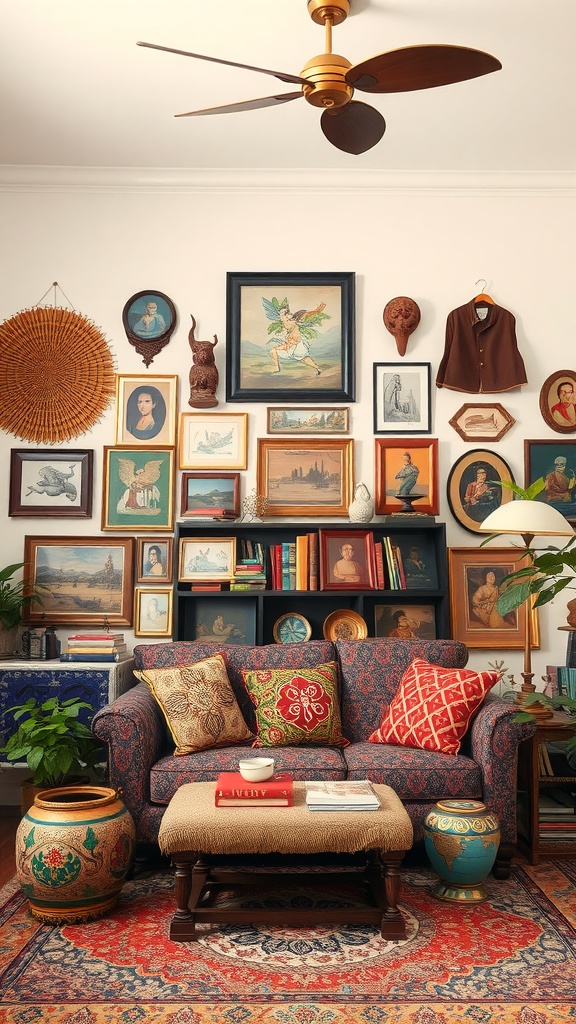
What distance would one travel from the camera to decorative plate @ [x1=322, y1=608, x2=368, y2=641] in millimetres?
4966

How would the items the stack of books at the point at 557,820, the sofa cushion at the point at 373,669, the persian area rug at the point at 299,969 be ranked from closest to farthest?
1. the persian area rug at the point at 299,969
2. the stack of books at the point at 557,820
3. the sofa cushion at the point at 373,669

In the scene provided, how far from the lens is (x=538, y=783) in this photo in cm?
415

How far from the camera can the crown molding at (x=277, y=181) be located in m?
5.23

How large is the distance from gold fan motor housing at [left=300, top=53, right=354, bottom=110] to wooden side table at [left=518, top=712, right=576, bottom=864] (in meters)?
2.84

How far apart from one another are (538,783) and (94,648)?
2.32 metres

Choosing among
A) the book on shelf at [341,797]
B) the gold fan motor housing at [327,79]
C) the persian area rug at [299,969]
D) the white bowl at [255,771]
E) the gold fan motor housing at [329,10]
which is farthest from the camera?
the gold fan motor housing at [329,10]

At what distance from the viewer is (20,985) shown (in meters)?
2.80

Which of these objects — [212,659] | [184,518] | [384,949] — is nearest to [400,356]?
[184,518]

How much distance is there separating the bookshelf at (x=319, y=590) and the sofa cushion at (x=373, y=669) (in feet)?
1.07

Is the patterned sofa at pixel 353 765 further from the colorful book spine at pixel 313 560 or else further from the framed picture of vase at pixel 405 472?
the framed picture of vase at pixel 405 472

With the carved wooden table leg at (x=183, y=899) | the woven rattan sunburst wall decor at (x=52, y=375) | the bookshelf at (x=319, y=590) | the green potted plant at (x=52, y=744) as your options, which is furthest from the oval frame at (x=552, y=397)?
A: the carved wooden table leg at (x=183, y=899)

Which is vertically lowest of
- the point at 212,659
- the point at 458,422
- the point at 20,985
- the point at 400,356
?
the point at 20,985

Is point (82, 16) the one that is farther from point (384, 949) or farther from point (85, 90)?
point (384, 949)

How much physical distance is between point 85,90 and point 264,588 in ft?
8.78
